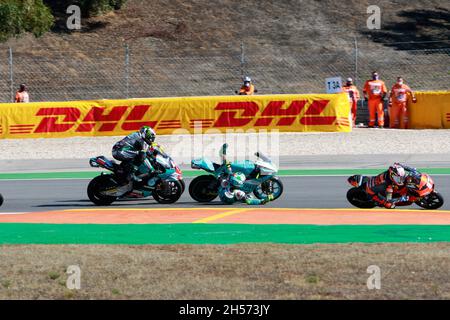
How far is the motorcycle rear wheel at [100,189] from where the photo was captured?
16.6 metres

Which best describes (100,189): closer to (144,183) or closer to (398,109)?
(144,183)

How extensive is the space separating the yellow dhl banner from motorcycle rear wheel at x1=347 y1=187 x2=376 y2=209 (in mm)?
11091

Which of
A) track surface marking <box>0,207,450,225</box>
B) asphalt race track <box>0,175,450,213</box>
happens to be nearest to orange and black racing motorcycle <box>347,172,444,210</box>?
track surface marking <box>0,207,450,225</box>

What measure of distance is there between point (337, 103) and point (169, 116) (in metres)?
4.56

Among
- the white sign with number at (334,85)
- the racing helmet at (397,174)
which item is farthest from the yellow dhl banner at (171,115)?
the racing helmet at (397,174)

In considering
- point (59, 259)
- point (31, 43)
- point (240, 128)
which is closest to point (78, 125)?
point (240, 128)

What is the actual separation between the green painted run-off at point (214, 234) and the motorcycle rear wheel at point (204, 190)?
2262 millimetres

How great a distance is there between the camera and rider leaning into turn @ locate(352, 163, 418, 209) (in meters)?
14.7

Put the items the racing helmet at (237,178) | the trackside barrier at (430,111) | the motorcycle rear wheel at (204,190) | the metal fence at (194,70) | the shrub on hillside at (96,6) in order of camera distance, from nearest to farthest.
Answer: the racing helmet at (237,178)
the motorcycle rear wheel at (204,190)
the trackside barrier at (430,111)
the metal fence at (194,70)
the shrub on hillside at (96,6)

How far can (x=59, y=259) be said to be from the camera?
11312mm

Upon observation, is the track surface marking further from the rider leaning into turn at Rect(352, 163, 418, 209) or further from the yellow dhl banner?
the yellow dhl banner

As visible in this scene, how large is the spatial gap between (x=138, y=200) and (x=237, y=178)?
2440 mm

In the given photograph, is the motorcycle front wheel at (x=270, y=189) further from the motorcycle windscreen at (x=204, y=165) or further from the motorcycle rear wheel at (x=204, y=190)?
the motorcycle windscreen at (x=204, y=165)

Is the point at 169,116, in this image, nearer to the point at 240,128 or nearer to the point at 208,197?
the point at 240,128
